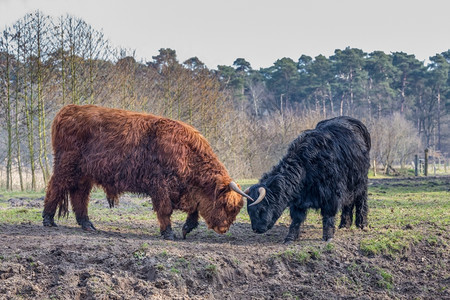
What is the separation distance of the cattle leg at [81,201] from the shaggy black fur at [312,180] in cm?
273

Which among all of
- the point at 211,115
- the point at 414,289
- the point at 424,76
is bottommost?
the point at 414,289

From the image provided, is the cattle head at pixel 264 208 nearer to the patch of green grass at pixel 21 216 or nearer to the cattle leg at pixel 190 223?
the cattle leg at pixel 190 223

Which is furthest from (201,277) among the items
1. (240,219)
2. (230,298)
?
(240,219)

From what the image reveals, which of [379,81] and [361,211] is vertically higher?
[379,81]

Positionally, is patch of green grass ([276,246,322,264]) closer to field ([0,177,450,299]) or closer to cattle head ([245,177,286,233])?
field ([0,177,450,299])

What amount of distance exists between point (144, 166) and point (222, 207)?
1375 millimetres

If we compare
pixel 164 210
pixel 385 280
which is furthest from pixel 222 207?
pixel 385 280

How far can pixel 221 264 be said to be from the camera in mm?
6875

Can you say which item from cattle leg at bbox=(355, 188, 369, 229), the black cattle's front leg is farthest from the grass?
the black cattle's front leg

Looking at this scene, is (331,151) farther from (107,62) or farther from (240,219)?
(107,62)

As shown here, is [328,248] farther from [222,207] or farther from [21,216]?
[21,216]

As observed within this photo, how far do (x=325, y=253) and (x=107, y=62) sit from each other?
17.7 metres

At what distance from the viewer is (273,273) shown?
7.00 meters

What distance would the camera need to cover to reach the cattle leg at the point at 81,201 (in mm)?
9289
